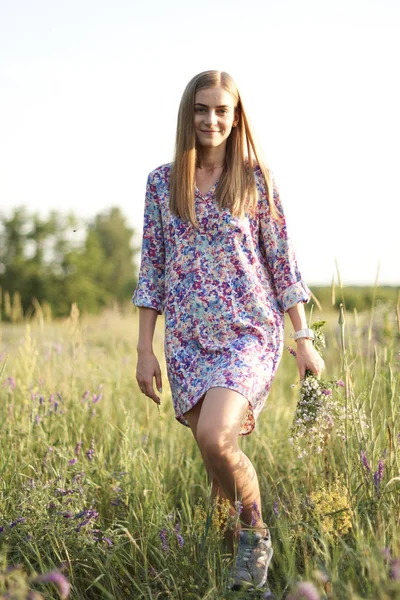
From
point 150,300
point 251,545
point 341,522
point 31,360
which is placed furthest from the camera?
point 31,360

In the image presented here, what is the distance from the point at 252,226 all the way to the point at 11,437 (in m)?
1.69

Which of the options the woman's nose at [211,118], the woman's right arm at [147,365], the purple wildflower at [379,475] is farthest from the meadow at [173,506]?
the woman's nose at [211,118]

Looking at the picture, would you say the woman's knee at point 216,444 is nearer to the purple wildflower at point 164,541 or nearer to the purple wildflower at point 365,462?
the purple wildflower at point 164,541

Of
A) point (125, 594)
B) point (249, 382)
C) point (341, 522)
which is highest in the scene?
point (249, 382)

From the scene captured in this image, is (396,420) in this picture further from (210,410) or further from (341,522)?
(210,410)

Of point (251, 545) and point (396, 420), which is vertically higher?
point (396, 420)

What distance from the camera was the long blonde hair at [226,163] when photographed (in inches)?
120

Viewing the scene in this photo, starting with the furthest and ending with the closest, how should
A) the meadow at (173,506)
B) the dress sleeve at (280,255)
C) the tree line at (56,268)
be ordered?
the tree line at (56,268)
the dress sleeve at (280,255)
the meadow at (173,506)

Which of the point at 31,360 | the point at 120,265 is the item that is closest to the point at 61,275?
the point at 120,265

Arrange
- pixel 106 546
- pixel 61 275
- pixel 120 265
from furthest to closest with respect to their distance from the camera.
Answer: pixel 120 265 → pixel 61 275 → pixel 106 546

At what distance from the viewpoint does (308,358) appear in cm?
291

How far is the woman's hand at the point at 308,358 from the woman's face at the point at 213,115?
1.00 metres

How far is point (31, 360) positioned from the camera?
4.37 m

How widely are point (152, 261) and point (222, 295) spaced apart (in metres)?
0.50
